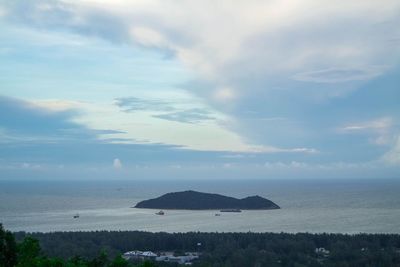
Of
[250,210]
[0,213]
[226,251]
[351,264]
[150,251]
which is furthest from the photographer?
[250,210]

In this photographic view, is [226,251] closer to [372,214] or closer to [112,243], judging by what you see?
[112,243]

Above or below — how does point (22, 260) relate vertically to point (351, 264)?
above

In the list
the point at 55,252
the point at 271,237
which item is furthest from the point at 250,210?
the point at 55,252

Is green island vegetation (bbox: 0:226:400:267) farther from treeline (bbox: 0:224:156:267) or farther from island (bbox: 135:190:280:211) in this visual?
island (bbox: 135:190:280:211)

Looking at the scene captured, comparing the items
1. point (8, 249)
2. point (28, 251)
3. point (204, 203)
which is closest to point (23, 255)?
point (28, 251)

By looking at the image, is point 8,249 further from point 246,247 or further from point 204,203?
point 204,203

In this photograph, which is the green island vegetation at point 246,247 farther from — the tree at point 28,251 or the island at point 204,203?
the island at point 204,203

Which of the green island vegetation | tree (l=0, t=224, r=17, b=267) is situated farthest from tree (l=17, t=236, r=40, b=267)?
the green island vegetation
